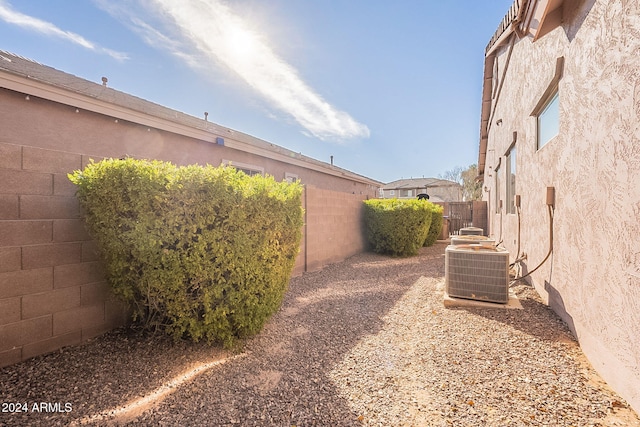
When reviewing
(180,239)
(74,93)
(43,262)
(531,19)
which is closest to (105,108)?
(74,93)

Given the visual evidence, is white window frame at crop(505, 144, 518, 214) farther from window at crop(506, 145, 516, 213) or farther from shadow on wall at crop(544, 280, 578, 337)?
shadow on wall at crop(544, 280, 578, 337)

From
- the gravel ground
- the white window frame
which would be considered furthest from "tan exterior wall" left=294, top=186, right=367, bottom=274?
the white window frame

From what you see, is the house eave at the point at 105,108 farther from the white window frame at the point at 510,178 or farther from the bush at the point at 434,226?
the white window frame at the point at 510,178

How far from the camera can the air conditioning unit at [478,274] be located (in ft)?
13.0

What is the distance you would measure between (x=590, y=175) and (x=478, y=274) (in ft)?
6.33

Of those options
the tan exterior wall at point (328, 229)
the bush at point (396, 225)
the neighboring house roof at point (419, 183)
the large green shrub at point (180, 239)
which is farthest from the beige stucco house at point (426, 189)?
the large green shrub at point (180, 239)

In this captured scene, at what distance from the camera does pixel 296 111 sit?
14.6 metres

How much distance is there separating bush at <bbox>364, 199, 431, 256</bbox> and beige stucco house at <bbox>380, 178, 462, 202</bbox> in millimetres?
31900

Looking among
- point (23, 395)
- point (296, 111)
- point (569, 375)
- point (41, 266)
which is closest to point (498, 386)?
point (569, 375)

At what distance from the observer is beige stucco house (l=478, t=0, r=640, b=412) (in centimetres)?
200

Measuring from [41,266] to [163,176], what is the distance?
4.53 feet

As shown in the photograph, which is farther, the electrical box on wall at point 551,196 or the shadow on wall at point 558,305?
the electrical box on wall at point 551,196

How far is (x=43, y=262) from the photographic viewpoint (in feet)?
8.35

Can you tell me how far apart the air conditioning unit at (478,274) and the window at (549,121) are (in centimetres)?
182
